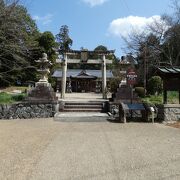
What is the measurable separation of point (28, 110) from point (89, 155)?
401 inches

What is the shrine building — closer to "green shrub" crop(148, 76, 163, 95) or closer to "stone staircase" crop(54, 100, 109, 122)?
"green shrub" crop(148, 76, 163, 95)

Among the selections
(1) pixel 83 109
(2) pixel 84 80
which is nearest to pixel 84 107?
(1) pixel 83 109

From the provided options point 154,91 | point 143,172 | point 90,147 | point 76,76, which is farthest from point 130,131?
point 76,76

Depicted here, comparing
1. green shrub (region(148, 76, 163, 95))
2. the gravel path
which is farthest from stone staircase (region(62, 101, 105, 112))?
A: green shrub (region(148, 76, 163, 95))

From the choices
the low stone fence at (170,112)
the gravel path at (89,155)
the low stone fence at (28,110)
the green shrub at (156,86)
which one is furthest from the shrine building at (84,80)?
the gravel path at (89,155)

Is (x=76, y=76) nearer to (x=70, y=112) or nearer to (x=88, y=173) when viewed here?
(x=70, y=112)

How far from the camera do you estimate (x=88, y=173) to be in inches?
236

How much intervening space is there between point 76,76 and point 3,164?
4581 cm

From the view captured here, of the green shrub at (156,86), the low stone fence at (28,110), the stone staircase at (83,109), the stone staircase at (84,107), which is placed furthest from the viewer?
the green shrub at (156,86)

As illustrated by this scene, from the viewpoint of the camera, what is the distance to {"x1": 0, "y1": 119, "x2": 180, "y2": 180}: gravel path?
233 inches

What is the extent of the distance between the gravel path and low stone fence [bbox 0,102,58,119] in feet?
19.4

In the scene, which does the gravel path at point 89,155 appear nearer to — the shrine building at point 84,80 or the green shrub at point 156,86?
the green shrub at point 156,86

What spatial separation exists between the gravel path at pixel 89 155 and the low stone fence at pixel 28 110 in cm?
A: 591

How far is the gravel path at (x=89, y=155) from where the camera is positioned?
5.92 meters
